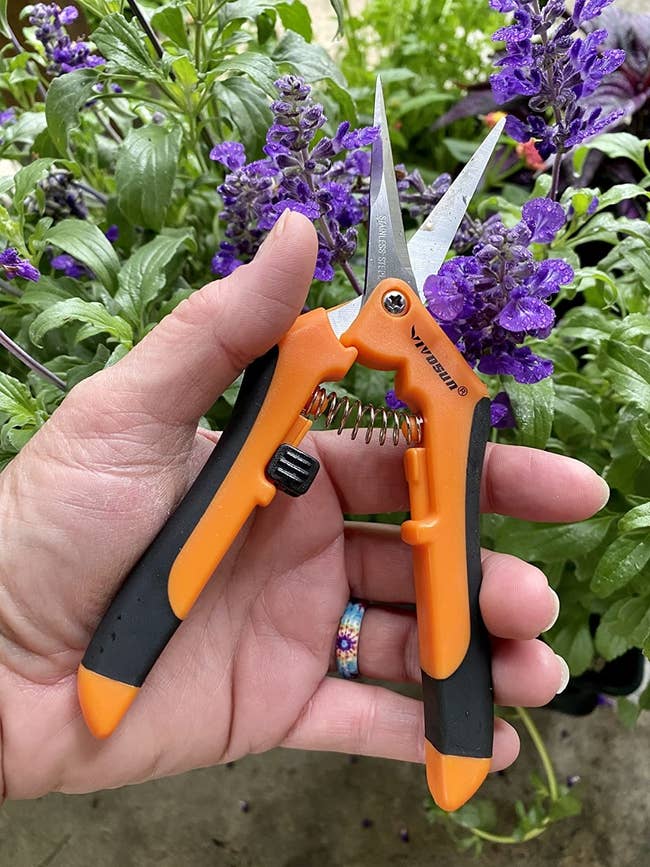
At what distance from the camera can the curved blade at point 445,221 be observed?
58cm

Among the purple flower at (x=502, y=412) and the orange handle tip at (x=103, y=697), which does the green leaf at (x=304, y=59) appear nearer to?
the purple flower at (x=502, y=412)

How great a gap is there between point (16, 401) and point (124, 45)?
0.30m

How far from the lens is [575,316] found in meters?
0.69

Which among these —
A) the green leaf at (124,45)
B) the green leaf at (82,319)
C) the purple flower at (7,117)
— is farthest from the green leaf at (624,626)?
the purple flower at (7,117)

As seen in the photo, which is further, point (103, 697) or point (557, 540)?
point (557, 540)

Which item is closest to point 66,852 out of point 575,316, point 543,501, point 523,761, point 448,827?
point 448,827

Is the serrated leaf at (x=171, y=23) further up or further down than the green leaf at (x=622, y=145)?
further up

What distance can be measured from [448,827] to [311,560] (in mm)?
373

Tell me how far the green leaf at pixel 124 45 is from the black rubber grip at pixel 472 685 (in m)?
0.38

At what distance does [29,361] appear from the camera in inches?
24.8

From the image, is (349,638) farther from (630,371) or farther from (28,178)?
(28,178)

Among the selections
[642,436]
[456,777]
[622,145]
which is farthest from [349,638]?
[622,145]

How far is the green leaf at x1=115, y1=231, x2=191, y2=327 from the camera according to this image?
2.15 ft

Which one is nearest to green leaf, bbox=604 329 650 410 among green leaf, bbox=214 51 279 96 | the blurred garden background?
the blurred garden background
